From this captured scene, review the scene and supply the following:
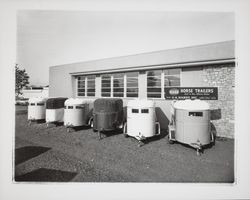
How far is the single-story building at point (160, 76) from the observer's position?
232 inches

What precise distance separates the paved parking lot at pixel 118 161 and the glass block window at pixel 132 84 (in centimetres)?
298

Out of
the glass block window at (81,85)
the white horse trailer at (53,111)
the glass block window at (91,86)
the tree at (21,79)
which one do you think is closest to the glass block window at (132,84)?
the glass block window at (91,86)

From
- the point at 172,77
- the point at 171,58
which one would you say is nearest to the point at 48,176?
the point at 172,77

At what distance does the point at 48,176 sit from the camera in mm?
3756

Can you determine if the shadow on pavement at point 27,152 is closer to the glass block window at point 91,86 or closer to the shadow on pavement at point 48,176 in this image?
the shadow on pavement at point 48,176

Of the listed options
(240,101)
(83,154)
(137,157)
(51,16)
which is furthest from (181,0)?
(83,154)

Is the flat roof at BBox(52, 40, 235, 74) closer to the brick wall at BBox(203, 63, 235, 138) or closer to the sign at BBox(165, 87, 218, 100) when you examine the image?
the brick wall at BBox(203, 63, 235, 138)

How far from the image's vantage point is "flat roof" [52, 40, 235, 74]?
222 inches

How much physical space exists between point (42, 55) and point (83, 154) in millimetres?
3741

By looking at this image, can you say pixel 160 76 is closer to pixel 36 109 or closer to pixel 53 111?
pixel 53 111

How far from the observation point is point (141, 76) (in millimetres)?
7926

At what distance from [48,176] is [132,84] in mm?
5792

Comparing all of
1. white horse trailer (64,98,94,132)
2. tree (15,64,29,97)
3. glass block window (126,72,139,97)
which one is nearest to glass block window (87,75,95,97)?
white horse trailer (64,98,94,132)
